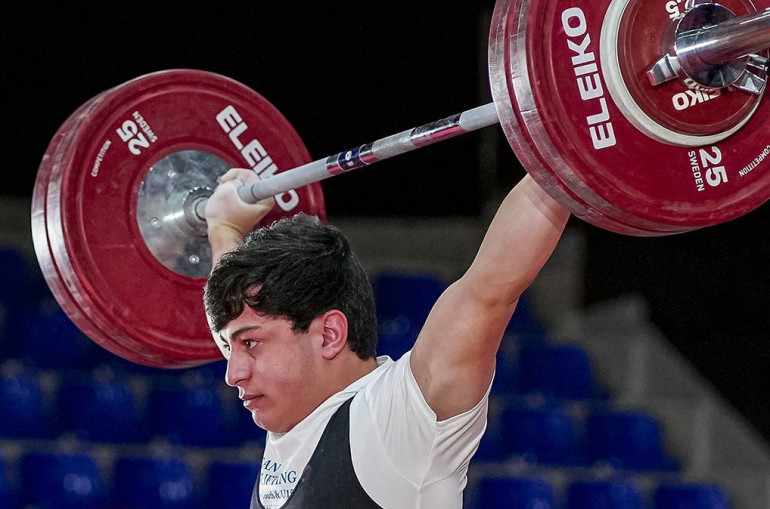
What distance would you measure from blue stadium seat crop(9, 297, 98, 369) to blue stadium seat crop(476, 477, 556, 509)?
72.8 inches

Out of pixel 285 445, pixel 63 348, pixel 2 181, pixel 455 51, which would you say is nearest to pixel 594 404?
pixel 455 51

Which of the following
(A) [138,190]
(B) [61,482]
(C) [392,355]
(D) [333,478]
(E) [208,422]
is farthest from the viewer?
(C) [392,355]

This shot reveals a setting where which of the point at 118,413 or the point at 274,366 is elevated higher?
the point at 274,366

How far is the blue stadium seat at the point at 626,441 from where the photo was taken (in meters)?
5.41

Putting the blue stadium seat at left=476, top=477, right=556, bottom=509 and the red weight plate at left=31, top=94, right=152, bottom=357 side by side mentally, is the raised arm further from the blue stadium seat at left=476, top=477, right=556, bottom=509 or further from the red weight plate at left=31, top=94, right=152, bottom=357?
the blue stadium seat at left=476, top=477, right=556, bottom=509

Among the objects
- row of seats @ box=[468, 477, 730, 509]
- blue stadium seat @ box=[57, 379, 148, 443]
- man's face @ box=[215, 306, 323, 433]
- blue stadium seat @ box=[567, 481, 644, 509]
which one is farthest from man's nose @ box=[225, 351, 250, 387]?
blue stadium seat @ box=[567, 481, 644, 509]

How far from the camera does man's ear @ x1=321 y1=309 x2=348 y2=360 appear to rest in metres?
2.11

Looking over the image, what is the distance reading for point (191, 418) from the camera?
4.91 metres

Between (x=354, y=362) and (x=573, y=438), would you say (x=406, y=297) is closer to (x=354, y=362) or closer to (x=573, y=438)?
(x=573, y=438)

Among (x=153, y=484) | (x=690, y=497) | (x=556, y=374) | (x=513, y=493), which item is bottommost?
(x=690, y=497)

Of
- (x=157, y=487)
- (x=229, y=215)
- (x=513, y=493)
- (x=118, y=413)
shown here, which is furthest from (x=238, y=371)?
(x=513, y=493)

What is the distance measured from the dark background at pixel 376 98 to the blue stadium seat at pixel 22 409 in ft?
4.17

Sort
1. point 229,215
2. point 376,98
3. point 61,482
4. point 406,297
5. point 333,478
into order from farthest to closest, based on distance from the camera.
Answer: point 376,98 < point 406,297 < point 61,482 < point 229,215 < point 333,478

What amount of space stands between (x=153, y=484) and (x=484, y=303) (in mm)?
3090
